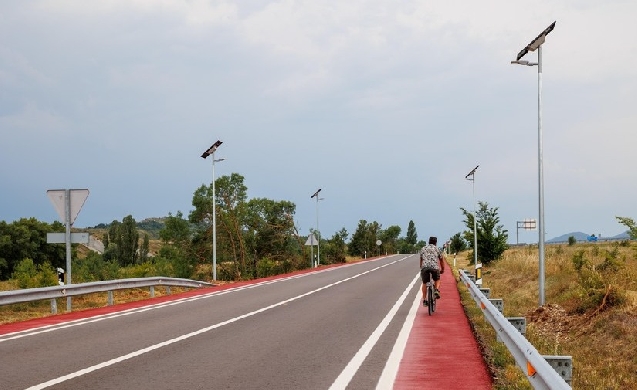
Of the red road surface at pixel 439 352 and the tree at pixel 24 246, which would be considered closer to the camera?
the red road surface at pixel 439 352

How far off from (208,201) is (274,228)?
3105cm

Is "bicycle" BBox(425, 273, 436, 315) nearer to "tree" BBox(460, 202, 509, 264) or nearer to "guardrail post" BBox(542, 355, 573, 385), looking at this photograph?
→ "guardrail post" BBox(542, 355, 573, 385)

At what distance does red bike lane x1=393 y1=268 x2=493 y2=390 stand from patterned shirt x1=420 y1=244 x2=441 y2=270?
128 centimetres

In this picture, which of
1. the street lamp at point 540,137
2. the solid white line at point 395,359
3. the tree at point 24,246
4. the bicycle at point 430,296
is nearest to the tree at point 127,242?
the tree at point 24,246

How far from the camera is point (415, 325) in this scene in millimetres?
14414

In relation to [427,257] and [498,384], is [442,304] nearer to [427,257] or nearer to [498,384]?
[427,257]

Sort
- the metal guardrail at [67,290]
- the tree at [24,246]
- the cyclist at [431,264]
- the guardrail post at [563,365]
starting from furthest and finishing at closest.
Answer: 1. the tree at [24,246]
2. the cyclist at [431,264]
3. the metal guardrail at [67,290]
4. the guardrail post at [563,365]

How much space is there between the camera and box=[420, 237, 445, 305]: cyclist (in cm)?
1666

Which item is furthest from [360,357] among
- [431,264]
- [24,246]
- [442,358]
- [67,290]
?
[24,246]

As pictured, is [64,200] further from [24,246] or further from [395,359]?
[24,246]

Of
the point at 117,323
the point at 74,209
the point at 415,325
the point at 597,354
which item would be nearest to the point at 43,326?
the point at 117,323

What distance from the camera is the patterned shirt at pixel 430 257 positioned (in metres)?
16.7

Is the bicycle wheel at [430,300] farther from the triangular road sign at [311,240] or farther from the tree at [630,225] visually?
the triangular road sign at [311,240]

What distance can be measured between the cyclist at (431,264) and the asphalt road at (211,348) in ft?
3.33
